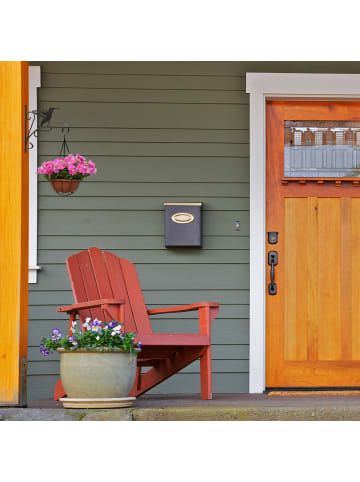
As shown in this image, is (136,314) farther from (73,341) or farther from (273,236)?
(273,236)

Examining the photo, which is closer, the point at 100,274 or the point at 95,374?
the point at 95,374

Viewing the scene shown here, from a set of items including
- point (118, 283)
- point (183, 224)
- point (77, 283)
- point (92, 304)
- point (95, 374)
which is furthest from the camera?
point (183, 224)

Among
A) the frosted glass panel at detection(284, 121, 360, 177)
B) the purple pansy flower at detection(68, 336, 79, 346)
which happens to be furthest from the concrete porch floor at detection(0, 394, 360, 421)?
the frosted glass panel at detection(284, 121, 360, 177)

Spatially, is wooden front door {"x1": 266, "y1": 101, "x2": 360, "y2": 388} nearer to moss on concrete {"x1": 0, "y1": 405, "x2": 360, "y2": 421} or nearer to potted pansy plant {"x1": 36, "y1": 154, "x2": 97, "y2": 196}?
potted pansy plant {"x1": 36, "y1": 154, "x2": 97, "y2": 196}

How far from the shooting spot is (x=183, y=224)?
5680 mm

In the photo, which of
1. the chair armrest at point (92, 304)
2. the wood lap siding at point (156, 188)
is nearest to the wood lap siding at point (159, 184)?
the wood lap siding at point (156, 188)

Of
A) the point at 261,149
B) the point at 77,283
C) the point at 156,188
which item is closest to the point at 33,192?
the point at 156,188

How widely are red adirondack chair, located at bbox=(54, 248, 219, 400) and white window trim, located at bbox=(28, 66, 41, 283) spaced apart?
2.48ft

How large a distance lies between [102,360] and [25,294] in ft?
1.79

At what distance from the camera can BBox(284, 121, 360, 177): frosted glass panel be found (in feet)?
19.1

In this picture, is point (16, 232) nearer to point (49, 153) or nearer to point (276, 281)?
point (49, 153)

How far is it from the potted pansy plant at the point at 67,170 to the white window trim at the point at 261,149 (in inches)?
55.2

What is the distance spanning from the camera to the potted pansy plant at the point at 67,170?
4.66 meters

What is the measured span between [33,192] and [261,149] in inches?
59.7
